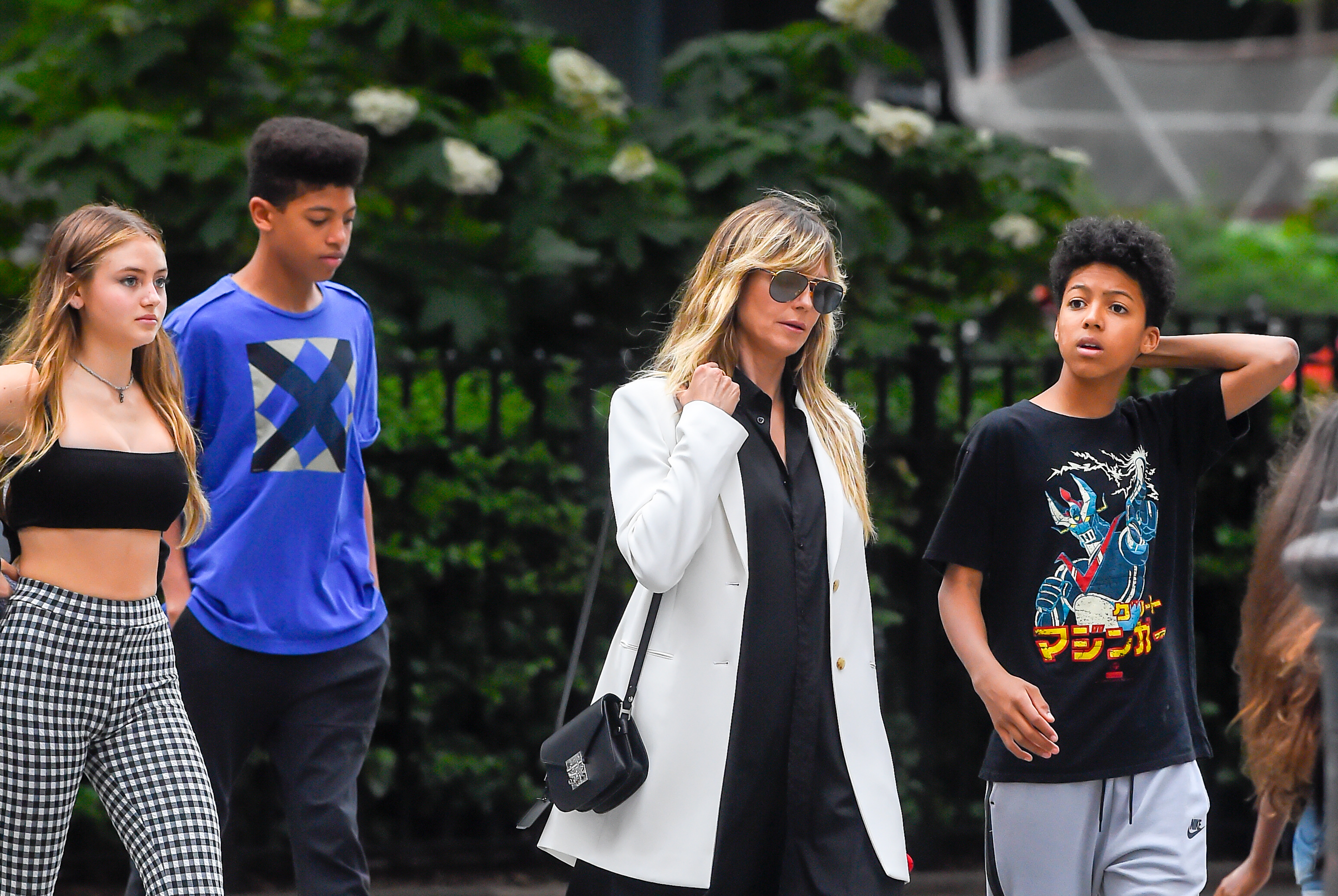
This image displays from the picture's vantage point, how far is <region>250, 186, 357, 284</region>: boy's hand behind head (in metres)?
4.09

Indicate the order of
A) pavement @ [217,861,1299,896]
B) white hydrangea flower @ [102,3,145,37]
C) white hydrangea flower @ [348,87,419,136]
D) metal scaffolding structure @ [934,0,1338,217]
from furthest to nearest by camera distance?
metal scaffolding structure @ [934,0,1338,217] → white hydrangea flower @ [348,87,419,136] → white hydrangea flower @ [102,3,145,37] → pavement @ [217,861,1299,896]

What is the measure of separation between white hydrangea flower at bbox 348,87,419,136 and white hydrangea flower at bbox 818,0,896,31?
195cm

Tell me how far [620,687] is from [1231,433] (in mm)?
1624

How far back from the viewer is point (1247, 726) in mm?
3635

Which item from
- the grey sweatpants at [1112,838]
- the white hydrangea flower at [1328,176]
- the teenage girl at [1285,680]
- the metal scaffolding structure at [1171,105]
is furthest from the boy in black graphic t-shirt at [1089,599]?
the metal scaffolding structure at [1171,105]

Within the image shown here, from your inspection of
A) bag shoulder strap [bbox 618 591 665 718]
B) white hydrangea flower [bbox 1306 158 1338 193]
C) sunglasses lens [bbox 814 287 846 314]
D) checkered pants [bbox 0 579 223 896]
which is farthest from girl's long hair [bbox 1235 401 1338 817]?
white hydrangea flower [bbox 1306 158 1338 193]

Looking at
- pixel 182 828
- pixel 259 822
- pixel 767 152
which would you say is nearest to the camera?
pixel 182 828

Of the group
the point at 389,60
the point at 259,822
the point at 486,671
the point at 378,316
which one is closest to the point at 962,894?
the point at 486,671

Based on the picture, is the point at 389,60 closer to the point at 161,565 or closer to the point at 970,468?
the point at 161,565

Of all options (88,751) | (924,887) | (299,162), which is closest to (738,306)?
(299,162)

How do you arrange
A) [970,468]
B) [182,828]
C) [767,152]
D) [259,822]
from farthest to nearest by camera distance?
1. [767,152]
2. [259,822]
3. [970,468]
4. [182,828]

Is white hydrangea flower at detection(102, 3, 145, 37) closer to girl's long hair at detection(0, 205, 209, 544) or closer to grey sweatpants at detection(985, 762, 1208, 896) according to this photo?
girl's long hair at detection(0, 205, 209, 544)

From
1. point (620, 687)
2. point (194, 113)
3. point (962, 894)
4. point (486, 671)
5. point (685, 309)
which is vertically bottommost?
point (962, 894)

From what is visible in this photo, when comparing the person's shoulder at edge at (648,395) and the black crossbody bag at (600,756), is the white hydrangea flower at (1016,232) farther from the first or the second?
the black crossbody bag at (600,756)
